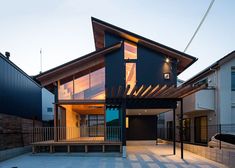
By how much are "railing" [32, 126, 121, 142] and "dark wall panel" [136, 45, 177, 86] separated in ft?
10.8

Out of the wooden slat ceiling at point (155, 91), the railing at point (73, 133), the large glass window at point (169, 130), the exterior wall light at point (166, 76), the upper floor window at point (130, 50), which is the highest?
the upper floor window at point (130, 50)

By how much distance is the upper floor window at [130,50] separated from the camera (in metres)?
15.2

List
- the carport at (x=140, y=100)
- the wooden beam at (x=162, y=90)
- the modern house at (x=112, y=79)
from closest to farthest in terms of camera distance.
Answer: the wooden beam at (x=162, y=90), the carport at (x=140, y=100), the modern house at (x=112, y=79)

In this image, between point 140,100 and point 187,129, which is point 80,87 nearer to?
point 140,100

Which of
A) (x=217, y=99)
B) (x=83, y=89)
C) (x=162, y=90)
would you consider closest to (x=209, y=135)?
(x=217, y=99)

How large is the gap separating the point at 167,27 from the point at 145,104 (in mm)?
4375

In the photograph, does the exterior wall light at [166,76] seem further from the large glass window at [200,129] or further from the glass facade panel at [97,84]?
the large glass window at [200,129]

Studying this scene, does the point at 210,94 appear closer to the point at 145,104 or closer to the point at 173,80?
the point at 173,80

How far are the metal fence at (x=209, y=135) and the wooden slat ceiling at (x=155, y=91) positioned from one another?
219 centimetres

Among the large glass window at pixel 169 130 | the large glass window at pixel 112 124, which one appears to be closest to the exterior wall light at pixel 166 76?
the large glass window at pixel 112 124

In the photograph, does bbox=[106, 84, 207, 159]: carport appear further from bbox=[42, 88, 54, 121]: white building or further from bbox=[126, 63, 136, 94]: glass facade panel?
bbox=[42, 88, 54, 121]: white building

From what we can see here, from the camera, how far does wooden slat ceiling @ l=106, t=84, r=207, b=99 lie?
11.0 meters

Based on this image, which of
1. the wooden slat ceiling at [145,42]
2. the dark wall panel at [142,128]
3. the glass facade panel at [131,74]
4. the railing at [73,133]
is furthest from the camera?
the dark wall panel at [142,128]

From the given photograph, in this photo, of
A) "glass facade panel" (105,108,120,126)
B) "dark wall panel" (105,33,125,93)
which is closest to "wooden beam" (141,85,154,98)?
"dark wall panel" (105,33,125,93)
